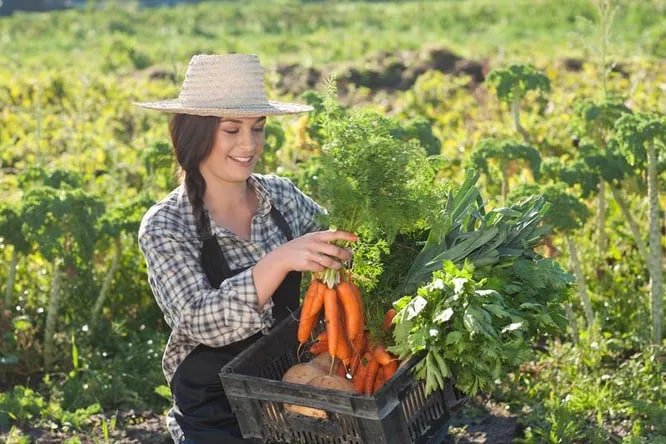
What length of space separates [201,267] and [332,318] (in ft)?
1.60

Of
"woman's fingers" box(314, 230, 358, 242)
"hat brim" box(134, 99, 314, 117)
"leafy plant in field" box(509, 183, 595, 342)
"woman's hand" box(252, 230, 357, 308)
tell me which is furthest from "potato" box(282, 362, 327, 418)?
"leafy plant in field" box(509, 183, 595, 342)

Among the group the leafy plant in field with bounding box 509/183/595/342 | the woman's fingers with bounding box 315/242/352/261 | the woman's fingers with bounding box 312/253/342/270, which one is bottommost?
the leafy plant in field with bounding box 509/183/595/342

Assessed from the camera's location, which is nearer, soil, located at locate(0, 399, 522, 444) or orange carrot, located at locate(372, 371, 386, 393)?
orange carrot, located at locate(372, 371, 386, 393)

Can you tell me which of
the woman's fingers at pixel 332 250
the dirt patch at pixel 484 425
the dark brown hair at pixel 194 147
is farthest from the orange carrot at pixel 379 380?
the dirt patch at pixel 484 425

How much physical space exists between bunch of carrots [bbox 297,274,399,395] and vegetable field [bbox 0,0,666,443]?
0.01 meters

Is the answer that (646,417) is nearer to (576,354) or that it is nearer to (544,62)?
(576,354)

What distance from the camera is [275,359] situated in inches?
118

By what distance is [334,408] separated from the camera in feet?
8.25

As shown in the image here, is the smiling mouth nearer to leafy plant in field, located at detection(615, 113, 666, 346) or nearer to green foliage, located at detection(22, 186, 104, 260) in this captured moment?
green foliage, located at detection(22, 186, 104, 260)

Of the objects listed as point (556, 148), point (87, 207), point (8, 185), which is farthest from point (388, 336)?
point (8, 185)

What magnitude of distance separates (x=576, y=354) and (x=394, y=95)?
5657 mm

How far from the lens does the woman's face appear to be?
3.26 m

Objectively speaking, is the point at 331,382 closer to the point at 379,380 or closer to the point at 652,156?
the point at 379,380

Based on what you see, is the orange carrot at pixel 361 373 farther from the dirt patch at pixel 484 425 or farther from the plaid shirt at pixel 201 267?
the dirt patch at pixel 484 425
